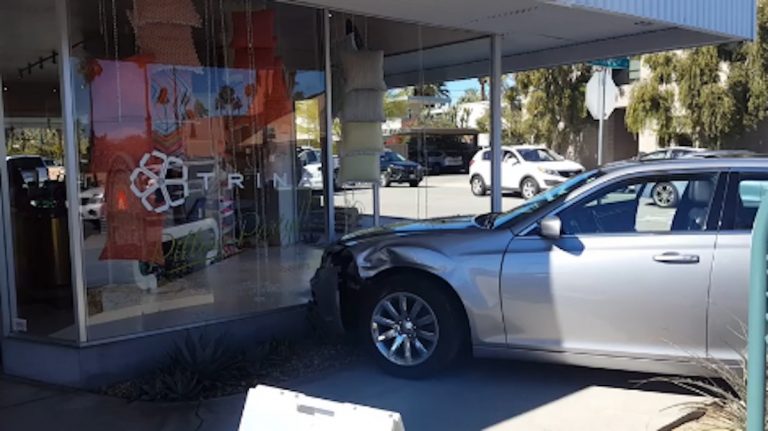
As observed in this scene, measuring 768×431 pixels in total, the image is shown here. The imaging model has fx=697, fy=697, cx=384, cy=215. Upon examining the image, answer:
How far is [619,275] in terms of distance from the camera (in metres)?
4.72

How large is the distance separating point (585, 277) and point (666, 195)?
35.3 inches

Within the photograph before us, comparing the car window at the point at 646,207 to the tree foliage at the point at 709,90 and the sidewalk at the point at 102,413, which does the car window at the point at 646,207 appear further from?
the tree foliage at the point at 709,90

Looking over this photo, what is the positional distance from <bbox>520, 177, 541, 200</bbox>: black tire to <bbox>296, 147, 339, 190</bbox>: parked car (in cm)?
1500

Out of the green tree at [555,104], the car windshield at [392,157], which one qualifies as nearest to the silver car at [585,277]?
the car windshield at [392,157]

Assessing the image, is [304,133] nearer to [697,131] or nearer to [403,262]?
[403,262]

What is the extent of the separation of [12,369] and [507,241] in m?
4.13

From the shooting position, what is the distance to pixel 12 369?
225 inches

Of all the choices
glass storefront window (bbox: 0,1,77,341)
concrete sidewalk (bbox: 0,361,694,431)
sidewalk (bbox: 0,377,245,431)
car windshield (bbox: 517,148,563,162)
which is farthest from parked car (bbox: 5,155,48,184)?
car windshield (bbox: 517,148,563,162)

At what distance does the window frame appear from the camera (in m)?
4.72

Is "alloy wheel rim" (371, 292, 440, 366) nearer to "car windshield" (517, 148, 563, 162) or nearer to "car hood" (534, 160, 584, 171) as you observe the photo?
"car hood" (534, 160, 584, 171)

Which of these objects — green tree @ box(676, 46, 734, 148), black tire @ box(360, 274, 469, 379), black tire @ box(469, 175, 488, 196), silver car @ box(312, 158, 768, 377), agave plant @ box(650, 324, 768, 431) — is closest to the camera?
agave plant @ box(650, 324, 768, 431)

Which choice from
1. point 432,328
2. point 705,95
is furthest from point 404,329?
point 705,95

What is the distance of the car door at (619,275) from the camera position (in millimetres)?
4613

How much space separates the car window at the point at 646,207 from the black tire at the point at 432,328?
3.34 feet
